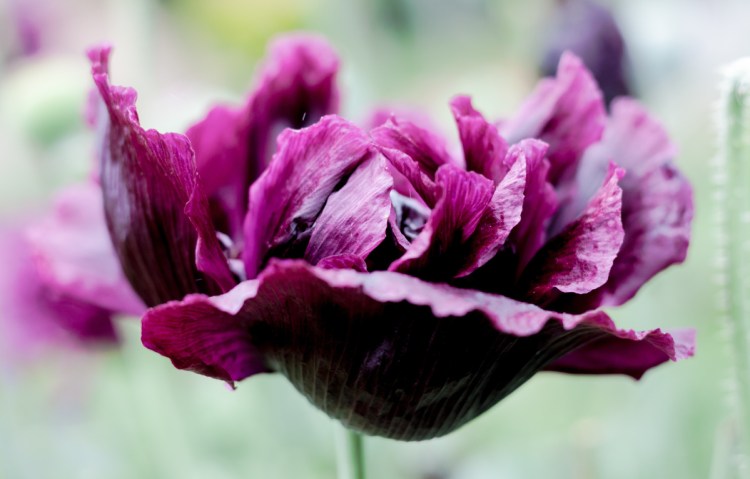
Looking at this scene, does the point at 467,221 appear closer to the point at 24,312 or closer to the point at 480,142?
the point at 480,142

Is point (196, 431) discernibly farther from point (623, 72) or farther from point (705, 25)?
point (705, 25)

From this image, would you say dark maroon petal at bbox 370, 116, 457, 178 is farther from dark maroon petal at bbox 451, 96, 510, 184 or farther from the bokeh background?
the bokeh background

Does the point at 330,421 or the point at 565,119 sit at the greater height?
the point at 565,119

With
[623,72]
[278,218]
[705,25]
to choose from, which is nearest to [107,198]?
[278,218]

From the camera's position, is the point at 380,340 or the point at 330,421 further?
the point at 330,421

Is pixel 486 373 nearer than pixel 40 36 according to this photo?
Yes

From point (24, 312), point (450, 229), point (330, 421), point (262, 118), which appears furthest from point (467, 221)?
point (24, 312)
